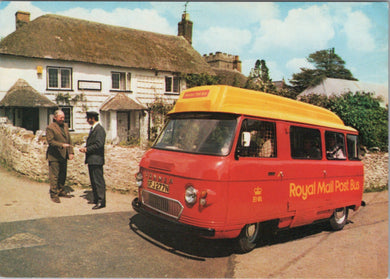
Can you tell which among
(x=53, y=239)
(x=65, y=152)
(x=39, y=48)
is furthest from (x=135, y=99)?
(x=53, y=239)

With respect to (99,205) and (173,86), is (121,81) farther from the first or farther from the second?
(99,205)

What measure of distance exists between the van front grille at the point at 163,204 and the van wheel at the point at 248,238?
1.12m

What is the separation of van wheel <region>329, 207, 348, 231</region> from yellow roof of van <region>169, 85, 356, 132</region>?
2264mm

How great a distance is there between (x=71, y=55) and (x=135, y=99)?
484 cm

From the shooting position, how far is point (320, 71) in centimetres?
1337

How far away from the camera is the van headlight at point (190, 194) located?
470cm

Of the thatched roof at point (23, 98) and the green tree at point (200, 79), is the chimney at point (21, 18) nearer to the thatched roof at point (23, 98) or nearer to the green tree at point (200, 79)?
the thatched roof at point (23, 98)

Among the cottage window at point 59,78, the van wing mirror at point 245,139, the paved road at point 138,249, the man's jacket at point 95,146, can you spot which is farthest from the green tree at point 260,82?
the cottage window at point 59,78

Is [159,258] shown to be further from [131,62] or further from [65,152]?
[131,62]

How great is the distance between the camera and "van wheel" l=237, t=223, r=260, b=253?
517 centimetres

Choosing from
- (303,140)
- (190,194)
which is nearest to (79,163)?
(190,194)

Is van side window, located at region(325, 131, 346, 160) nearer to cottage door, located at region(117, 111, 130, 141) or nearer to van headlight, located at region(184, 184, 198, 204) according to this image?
van headlight, located at region(184, 184, 198, 204)

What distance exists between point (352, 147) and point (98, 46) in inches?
705

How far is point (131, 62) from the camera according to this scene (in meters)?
21.4
